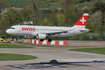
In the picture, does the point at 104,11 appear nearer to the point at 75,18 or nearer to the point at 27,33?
the point at 75,18

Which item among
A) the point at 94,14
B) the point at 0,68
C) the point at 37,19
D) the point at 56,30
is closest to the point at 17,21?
the point at 37,19

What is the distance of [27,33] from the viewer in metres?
52.6

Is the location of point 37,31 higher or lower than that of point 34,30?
lower

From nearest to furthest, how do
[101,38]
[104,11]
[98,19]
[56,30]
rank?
1. [56,30]
2. [101,38]
3. [98,19]
4. [104,11]

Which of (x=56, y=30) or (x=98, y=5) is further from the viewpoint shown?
(x=98, y=5)

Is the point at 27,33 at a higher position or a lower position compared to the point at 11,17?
lower

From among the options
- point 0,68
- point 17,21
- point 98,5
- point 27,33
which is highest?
point 98,5

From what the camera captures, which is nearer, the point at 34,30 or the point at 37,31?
the point at 34,30

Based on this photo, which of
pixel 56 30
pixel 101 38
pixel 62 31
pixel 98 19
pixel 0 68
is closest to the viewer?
pixel 0 68

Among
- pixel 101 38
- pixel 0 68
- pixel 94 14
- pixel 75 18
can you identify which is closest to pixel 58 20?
pixel 75 18

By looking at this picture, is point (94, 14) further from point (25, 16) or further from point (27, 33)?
point (27, 33)

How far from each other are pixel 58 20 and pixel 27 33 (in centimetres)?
8072

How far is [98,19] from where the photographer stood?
125750mm

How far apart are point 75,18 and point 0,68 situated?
118 metres
